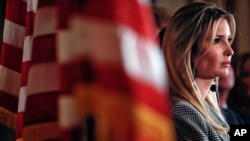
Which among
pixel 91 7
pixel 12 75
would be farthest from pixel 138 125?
pixel 12 75

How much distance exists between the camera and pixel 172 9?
1429mm

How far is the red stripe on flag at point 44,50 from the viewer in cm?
89

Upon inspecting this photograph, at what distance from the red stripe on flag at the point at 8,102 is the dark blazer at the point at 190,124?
0.36 m

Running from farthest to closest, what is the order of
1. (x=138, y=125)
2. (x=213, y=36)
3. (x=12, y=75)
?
1. (x=213, y=36)
2. (x=12, y=75)
3. (x=138, y=125)

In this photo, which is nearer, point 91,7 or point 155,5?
point 91,7

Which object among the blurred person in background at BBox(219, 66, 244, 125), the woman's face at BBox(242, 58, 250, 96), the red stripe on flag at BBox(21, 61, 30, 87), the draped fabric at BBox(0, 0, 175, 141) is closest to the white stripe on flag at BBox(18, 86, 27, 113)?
the red stripe on flag at BBox(21, 61, 30, 87)

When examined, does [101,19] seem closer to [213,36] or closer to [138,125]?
[138,125]

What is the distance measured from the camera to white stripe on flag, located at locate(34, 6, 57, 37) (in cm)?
90

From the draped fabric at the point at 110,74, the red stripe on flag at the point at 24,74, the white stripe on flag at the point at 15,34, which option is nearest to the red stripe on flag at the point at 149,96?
the draped fabric at the point at 110,74

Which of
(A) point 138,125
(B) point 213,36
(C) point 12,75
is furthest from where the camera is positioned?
(B) point 213,36

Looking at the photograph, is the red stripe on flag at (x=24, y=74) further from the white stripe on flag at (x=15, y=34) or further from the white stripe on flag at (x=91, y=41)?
the white stripe on flag at (x=91, y=41)

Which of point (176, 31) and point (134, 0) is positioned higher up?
point (176, 31)

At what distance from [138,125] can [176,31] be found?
2.46ft

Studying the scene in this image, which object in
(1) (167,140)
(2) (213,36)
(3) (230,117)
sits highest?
(2) (213,36)
